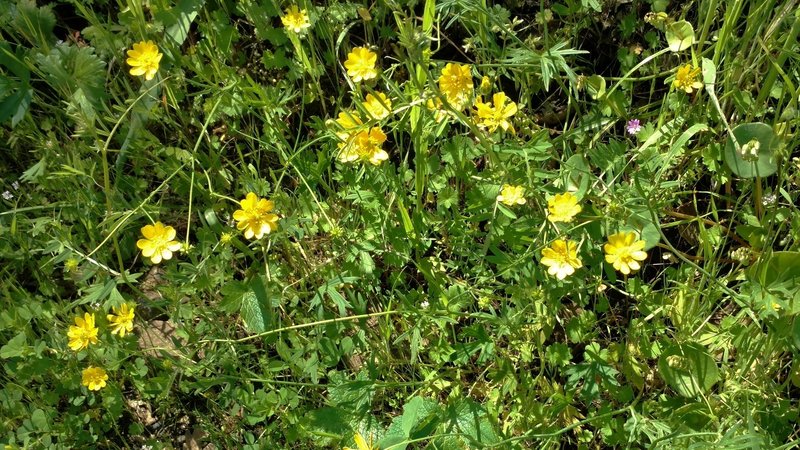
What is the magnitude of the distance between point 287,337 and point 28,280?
1.13 meters

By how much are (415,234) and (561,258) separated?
49cm

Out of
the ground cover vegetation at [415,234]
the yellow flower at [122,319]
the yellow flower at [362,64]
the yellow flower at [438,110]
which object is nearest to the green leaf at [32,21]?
the ground cover vegetation at [415,234]

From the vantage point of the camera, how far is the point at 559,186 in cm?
205

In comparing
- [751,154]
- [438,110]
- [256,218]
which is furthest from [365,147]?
[751,154]

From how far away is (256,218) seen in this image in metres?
→ 2.00

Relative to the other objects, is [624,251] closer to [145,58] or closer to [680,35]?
[680,35]

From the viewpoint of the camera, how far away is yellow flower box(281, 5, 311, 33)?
2.24 metres

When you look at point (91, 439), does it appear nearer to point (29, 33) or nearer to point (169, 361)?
point (169, 361)

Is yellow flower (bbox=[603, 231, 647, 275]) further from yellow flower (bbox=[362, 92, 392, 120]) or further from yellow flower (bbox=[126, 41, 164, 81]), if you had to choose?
yellow flower (bbox=[126, 41, 164, 81])

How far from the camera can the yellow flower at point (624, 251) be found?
184 cm

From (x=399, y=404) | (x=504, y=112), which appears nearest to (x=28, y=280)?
(x=399, y=404)

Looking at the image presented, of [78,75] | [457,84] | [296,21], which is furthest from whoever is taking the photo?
[78,75]

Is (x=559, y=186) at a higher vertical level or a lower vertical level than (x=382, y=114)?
lower

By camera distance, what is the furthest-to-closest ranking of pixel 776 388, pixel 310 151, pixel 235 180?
pixel 235 180
pixel 310 151
pixel 776 388
